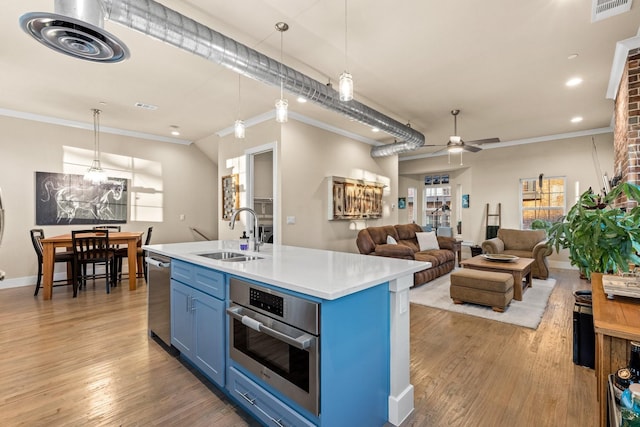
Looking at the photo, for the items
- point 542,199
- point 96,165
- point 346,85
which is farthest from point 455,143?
point 96,165

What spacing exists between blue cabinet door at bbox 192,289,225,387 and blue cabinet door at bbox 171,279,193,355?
9cm

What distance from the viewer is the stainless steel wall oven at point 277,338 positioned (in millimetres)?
1392

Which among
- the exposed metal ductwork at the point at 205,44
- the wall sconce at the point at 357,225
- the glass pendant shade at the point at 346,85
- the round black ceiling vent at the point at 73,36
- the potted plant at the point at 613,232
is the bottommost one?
the wall sconce at the point at 357,225

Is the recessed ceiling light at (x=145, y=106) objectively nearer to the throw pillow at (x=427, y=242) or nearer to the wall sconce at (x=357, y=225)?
the wall sconce at (x=357, y=225)

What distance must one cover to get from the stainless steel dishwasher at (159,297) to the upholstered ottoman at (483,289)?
133 inches

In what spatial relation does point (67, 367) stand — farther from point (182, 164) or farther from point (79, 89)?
point (182, 164)

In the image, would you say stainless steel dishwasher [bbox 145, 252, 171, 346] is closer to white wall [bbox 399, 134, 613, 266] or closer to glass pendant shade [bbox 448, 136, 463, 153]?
glass pendant shade [bbox 448, 136, 463, 153]

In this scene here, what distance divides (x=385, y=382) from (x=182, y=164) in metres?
6.52

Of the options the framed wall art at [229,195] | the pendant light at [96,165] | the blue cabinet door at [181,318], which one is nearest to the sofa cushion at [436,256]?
the framed wall art at [229,195]

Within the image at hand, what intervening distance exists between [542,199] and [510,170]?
37.2 inches

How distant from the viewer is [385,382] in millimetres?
1737

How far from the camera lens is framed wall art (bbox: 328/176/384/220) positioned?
546 cm

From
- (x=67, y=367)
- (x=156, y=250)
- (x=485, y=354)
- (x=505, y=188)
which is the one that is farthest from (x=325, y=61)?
(x=505, y=188)

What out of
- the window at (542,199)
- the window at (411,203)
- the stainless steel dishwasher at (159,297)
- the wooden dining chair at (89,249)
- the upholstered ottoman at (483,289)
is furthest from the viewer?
the window at (411,203)
